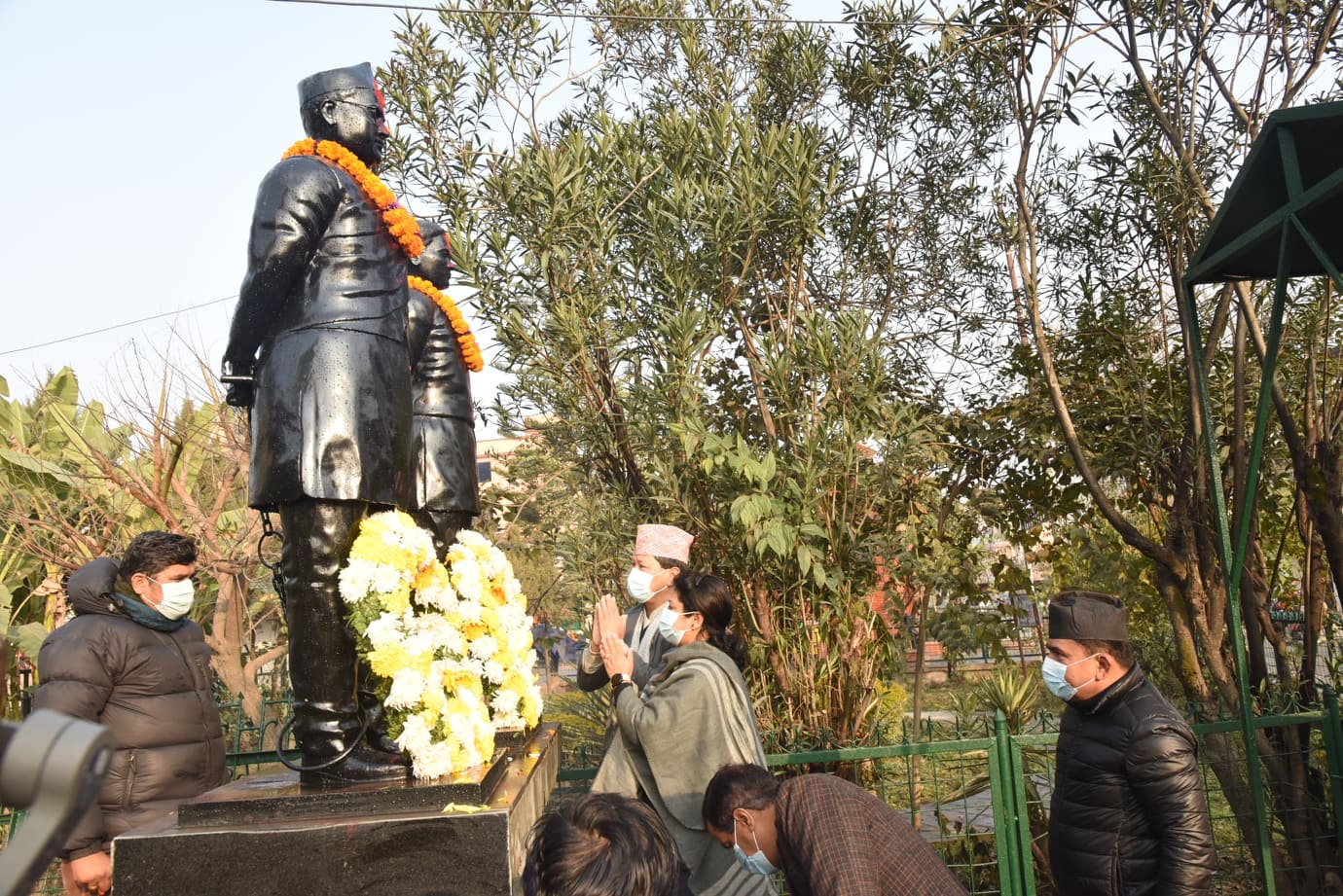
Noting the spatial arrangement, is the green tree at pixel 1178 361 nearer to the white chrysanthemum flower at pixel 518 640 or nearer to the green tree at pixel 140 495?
the white chrysanthemum flower at pixel 518 640

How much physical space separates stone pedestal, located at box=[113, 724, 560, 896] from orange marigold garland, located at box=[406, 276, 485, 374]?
2.15 metres


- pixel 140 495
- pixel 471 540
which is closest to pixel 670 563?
pixel 471 540

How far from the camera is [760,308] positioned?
7355 millimetres

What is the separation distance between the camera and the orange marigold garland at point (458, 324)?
4.79 meters

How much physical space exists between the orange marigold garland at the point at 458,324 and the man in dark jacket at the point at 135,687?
1.43 meters

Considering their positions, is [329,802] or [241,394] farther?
[241,394]

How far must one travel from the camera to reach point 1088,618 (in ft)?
11.0

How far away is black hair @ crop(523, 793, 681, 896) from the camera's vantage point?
2137 millimetres

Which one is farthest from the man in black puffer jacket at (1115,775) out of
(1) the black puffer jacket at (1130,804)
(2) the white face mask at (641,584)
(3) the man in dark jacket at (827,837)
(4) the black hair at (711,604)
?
(2) the white face mask at (641,584)

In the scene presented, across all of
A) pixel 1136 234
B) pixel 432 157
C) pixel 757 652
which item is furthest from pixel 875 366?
pixel 432 157

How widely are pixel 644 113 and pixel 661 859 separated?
6349 millimetres

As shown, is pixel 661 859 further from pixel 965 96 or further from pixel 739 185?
pixel 965 96

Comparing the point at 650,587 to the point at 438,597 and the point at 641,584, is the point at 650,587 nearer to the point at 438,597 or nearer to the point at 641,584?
the point at 641,584

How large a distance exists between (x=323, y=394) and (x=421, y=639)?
844 mm
